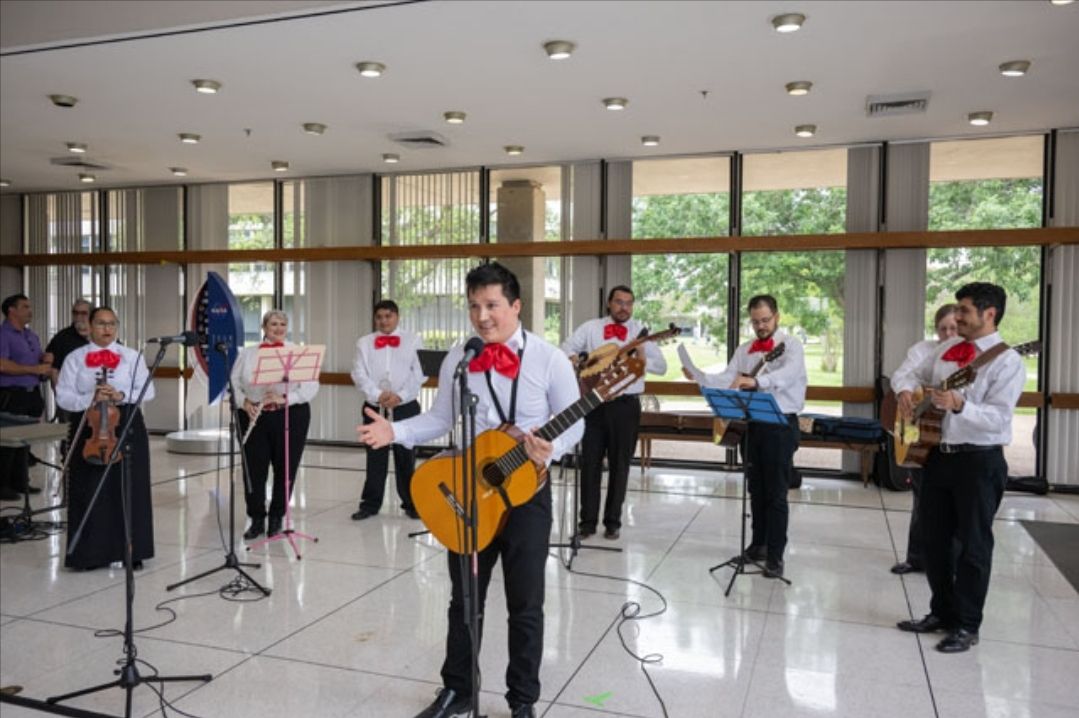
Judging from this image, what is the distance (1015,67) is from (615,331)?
3297 mm

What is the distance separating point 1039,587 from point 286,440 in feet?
16.2

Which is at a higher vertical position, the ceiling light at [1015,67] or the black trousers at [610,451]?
the ceiling light at [1015,67]

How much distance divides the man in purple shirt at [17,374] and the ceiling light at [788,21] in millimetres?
6557

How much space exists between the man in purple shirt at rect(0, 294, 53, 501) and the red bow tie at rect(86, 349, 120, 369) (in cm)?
277

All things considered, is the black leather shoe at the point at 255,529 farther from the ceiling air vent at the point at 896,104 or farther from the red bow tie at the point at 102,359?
the ceiling air vent at the point at 896,104

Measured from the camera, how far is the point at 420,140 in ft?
26.7

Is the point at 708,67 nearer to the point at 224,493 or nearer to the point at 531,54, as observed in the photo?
the point at 531,54

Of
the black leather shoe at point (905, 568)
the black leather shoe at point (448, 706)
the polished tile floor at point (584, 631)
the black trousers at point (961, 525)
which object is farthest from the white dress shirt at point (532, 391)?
the black leather shoe at point (905, 568)

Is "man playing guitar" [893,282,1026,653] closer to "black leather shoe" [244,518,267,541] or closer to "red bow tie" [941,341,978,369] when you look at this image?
Answer: "red bow tie" [941,341,978,369]

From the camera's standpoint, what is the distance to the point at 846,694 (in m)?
3.51

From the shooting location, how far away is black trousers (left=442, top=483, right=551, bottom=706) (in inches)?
118

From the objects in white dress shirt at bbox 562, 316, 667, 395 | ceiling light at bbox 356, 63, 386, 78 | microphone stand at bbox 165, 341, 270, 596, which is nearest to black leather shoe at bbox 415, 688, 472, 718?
microphone stand at bbox 165, 341, 270, 596

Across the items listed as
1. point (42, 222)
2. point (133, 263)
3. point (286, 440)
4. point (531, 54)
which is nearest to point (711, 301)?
point (531, 54)

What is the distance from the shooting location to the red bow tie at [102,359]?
16.3ft
